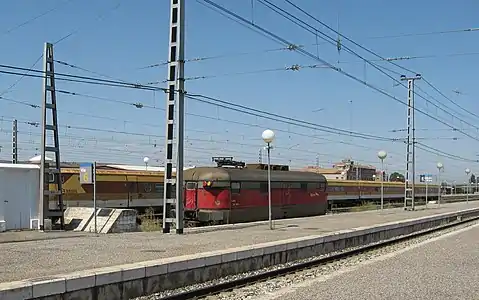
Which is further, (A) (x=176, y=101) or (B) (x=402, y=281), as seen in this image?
(A) (x=176, y=101)

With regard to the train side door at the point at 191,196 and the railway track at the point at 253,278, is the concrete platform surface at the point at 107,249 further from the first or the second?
the train side door at the point at 191,196

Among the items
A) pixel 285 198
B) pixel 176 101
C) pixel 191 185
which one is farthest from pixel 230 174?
pixel 176 101

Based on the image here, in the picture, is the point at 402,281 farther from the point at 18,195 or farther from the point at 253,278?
the point at 18,195

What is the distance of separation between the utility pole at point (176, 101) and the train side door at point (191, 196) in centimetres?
800

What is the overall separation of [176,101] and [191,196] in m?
9.60

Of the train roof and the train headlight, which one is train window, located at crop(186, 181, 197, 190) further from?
the train headlight

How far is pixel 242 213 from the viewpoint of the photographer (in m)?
26.0

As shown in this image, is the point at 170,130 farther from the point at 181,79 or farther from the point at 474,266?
the point at 474,266

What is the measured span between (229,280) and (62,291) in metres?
4.06

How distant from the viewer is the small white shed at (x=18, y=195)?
19.3 meters

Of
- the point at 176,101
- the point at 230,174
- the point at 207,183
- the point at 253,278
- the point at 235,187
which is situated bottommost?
the point at 253,278

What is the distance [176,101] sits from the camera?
1769 cm

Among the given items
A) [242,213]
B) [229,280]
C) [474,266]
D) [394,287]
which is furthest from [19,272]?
[242,213]

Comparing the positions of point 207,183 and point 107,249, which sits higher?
point 207,183
